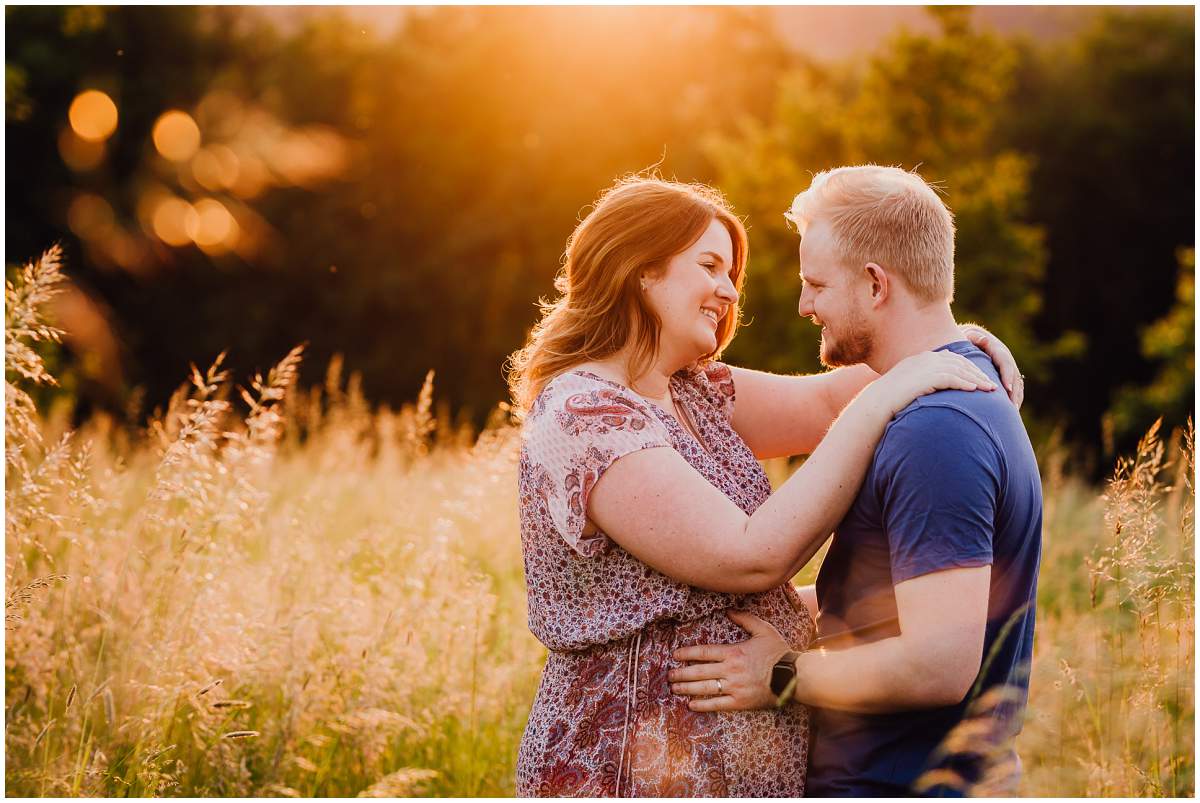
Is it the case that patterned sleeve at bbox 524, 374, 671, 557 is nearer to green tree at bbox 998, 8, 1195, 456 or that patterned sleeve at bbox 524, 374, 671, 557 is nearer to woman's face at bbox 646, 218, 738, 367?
woman's face at bbox 646, 218, 738, 367

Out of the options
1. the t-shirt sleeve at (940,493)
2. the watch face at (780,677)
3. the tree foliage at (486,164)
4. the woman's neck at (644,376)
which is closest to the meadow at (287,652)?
the t-shirt sleeve at (940,493)

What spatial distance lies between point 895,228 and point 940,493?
2.51 ft

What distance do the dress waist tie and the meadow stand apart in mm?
690

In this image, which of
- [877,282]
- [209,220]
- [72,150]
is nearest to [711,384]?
[877,282]

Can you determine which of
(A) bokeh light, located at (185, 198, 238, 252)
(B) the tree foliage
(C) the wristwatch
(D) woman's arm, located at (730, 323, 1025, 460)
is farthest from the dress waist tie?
(B) the tree foliage

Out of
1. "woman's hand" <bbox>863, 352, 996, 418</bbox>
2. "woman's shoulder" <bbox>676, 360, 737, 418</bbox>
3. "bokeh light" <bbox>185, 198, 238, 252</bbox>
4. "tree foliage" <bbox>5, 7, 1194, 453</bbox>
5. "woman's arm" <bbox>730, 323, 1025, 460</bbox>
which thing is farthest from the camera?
"tree foliage" <bbox>5, 7, 1194, 453</bbox>

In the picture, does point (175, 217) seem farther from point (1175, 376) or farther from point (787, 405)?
point (1175, 376)

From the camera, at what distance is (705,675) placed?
2551 millimetres

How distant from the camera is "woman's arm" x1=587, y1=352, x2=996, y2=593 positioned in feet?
7.92

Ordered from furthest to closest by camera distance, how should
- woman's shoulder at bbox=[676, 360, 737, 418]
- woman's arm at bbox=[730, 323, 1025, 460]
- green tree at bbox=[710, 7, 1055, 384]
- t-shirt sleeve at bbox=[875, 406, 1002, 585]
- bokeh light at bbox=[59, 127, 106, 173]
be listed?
green tree at bbox=[710, 7, 1055, 384] < bokeh light at bbox=[59, 127, 106, 173] < woman's arm at bbox=[730, 323, 1025, 460] < woman's shoulder at bbox=[676, 360, 737, 418] < t-shirt sleeve at bbox=[875, 406, 1002, 585]

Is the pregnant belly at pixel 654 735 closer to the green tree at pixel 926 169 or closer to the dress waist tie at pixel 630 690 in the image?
the dress waist tie at pixel 630 690

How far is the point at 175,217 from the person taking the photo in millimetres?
4801

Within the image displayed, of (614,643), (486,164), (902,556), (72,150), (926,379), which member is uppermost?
(486,164)

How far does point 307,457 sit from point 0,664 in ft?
15.7
